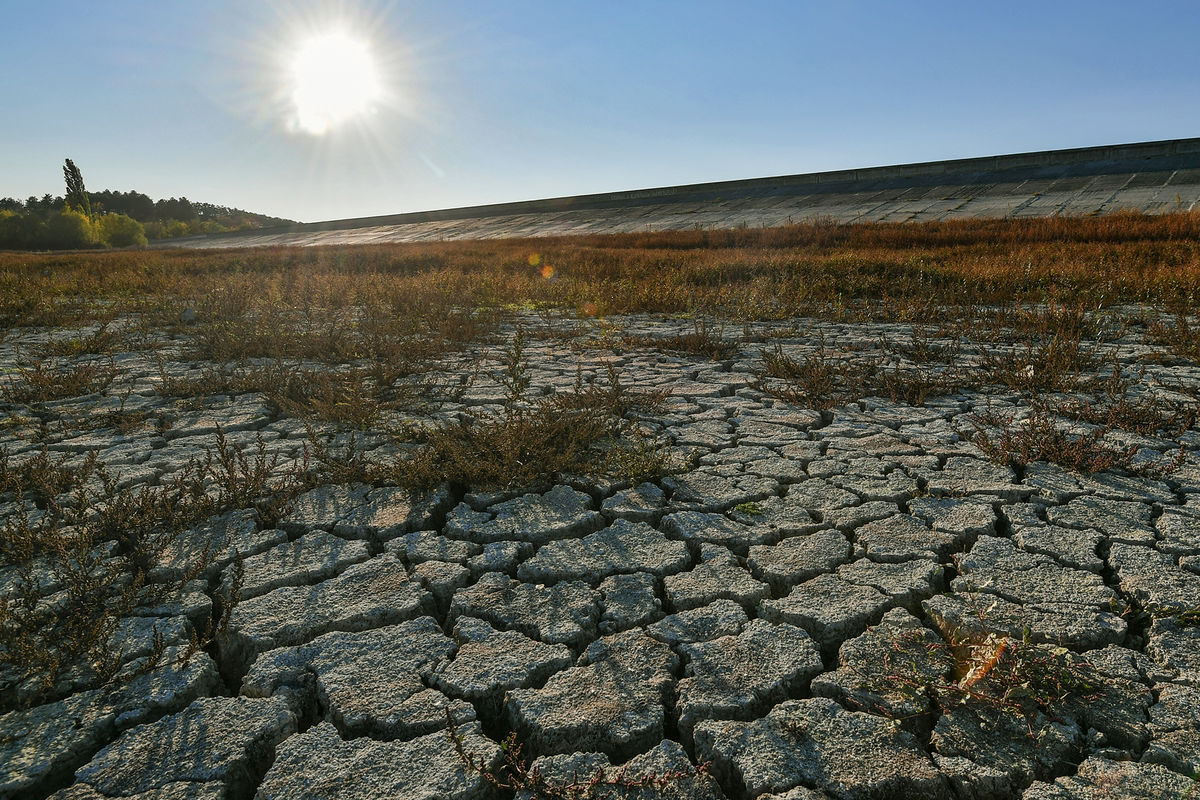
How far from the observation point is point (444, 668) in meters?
1.81

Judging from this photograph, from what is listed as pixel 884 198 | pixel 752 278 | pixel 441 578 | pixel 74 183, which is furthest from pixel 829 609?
pixel 74 183

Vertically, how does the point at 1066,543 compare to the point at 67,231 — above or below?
below

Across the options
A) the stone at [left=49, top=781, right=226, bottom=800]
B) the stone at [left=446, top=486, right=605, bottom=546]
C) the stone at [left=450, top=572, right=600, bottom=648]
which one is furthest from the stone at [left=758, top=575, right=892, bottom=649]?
the stone at [left=49, top=781, right=226, bottom=800]

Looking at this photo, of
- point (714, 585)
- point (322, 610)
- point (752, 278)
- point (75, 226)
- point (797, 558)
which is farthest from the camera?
point (75, 226)

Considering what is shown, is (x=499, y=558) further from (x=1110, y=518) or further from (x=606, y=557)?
(x=1110, y=518)

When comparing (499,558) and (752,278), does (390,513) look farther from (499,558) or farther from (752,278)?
(752,278)

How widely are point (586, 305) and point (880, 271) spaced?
410 centimetres

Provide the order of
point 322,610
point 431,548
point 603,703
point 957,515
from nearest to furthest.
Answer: point 603,703
point 322,610
point 431,548
point 957,515

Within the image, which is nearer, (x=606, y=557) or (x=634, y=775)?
(x=634, y=775)

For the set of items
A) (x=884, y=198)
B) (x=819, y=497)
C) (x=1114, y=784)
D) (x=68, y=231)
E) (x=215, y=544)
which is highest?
(x=68, y=231)

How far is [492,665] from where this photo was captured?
181 cm

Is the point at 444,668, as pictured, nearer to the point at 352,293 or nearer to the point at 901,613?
the point at 901,613

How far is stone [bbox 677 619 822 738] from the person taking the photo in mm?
1646

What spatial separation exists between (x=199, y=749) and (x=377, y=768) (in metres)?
0.42
